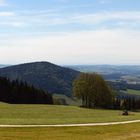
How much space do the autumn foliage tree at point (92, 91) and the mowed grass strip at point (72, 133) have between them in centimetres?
8589

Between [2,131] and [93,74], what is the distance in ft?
329

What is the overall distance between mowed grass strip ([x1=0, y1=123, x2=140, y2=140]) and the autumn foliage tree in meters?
85.9

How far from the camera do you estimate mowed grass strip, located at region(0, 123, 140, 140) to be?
3444 centimetres

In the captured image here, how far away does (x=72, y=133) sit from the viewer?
37156 millimetres

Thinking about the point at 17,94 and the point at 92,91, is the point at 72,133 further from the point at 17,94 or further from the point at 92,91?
the point at 17,94

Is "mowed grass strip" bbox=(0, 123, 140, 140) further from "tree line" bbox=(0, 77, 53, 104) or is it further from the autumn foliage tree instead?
"tree line" bbox=(0, 77, 53, 104)

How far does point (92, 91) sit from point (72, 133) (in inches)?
3593

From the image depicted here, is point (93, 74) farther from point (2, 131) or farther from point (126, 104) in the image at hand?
point (2, 131)

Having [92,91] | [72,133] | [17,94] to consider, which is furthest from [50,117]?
[17,94]

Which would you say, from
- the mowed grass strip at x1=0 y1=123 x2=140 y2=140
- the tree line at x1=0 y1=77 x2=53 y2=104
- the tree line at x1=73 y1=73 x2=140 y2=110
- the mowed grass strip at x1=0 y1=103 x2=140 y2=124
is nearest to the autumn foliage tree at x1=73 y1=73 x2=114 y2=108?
the tree line at x1=73 y1=73 x2=140 y2=110

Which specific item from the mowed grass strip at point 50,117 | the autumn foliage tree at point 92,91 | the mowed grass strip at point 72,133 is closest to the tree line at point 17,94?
the autumn foliage tree at point 92,91

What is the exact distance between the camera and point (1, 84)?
137625 millimetres

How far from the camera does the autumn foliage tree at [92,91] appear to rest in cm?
12812

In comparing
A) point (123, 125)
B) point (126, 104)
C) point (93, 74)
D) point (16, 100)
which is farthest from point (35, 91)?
point (123, 125)
